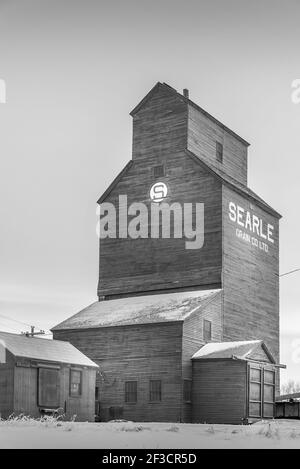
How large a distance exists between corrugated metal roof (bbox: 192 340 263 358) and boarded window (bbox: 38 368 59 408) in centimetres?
830

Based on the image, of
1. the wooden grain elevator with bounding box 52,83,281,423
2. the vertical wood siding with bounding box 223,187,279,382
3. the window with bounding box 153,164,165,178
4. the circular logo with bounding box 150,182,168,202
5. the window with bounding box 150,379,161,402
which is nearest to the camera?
the wooden grain elevator with bounding box 52,83,281,423

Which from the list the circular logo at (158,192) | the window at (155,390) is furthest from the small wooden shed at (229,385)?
the circular logo at (158,192)

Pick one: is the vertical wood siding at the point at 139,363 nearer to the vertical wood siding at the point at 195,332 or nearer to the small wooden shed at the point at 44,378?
the vertical wood siding at the point at 195,332

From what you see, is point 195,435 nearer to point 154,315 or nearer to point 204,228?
point 154,315

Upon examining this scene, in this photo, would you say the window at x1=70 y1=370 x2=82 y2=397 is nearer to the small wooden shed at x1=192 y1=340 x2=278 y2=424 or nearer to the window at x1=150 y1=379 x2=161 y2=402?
the window at x1=150 y1=379 x2=161 y2=402

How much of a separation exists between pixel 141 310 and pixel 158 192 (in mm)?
8516

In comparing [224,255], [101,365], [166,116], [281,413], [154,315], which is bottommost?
[281,413]

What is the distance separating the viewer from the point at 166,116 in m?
50.3

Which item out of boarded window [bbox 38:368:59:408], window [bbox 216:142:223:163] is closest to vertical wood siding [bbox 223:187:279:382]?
window [bbox 216:142:223:163]

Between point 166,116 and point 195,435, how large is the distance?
29731 mm

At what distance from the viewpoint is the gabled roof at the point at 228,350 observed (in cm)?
4081

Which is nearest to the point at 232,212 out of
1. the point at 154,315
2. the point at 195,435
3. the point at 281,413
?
the point at 154,315

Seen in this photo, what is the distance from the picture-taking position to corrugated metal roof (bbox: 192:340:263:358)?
40.9 metres

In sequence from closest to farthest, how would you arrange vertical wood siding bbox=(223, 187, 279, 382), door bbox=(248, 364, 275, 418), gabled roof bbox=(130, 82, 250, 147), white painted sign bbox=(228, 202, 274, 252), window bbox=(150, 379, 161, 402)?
door bbox=(248, 364, 275, 418), window bbox=(150, 379, 161, 402), vertical wood siding bbox=(223, 187, 279, 382), white painted sign bbox=(228, 202, 274, 252), gabled roof bbox=(130, 82, 250, 147)
